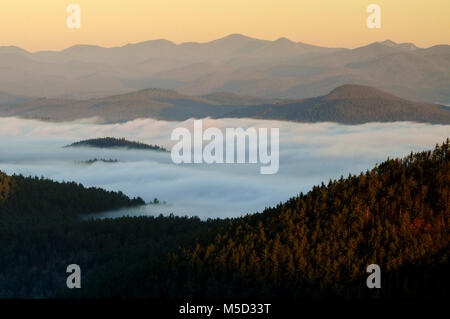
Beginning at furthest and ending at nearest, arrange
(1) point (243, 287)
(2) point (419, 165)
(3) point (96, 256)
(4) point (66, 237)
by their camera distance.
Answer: (4) point (66, 237) → (3) point (96, 256) → (2) point (419, 165) → (1) point (243, 287)

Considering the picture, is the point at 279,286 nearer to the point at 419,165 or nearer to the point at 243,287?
the point at 243,287

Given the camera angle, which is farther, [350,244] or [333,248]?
[333,248]

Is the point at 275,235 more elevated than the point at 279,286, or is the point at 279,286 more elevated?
the point at 275,235

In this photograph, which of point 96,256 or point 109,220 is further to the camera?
point 109,220

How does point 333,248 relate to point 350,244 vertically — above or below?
below
